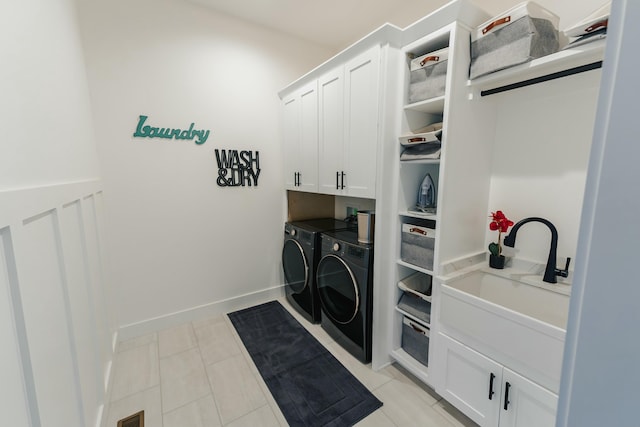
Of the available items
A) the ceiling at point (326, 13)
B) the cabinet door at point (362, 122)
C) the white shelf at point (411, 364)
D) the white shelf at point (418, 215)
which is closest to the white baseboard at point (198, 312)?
the white shelf at point (411, 364)

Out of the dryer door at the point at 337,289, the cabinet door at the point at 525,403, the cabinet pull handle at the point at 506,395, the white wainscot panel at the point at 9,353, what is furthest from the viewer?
the dryer door at the point at 337,289

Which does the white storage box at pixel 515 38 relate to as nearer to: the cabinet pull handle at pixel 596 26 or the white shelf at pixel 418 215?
the cabinet pull handle at pixel 596 26

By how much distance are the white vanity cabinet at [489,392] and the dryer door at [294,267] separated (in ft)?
4.29

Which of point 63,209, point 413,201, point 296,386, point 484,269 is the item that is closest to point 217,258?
point 296,386

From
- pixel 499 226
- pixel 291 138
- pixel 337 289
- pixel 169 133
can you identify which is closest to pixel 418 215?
pixel 499 226

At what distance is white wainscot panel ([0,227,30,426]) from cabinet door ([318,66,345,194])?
1.72 meters

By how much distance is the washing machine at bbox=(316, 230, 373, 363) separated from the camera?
6.04 feet

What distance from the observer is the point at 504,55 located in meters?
1.30

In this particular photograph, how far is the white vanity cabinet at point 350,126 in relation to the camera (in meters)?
1.69

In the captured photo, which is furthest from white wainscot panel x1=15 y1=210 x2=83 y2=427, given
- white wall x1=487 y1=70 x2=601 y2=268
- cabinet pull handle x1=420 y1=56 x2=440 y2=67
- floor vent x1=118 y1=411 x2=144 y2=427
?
white wall x1=487 y1=70 x2=601 y2=268

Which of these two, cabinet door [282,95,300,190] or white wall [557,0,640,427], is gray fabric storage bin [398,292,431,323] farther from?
cabinet door [282,95,300,190]

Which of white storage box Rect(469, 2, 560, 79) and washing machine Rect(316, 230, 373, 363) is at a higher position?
white storage box Rect(469, 2, 560, 79)

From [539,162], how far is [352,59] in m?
1.37

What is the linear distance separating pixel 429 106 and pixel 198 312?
271cm
